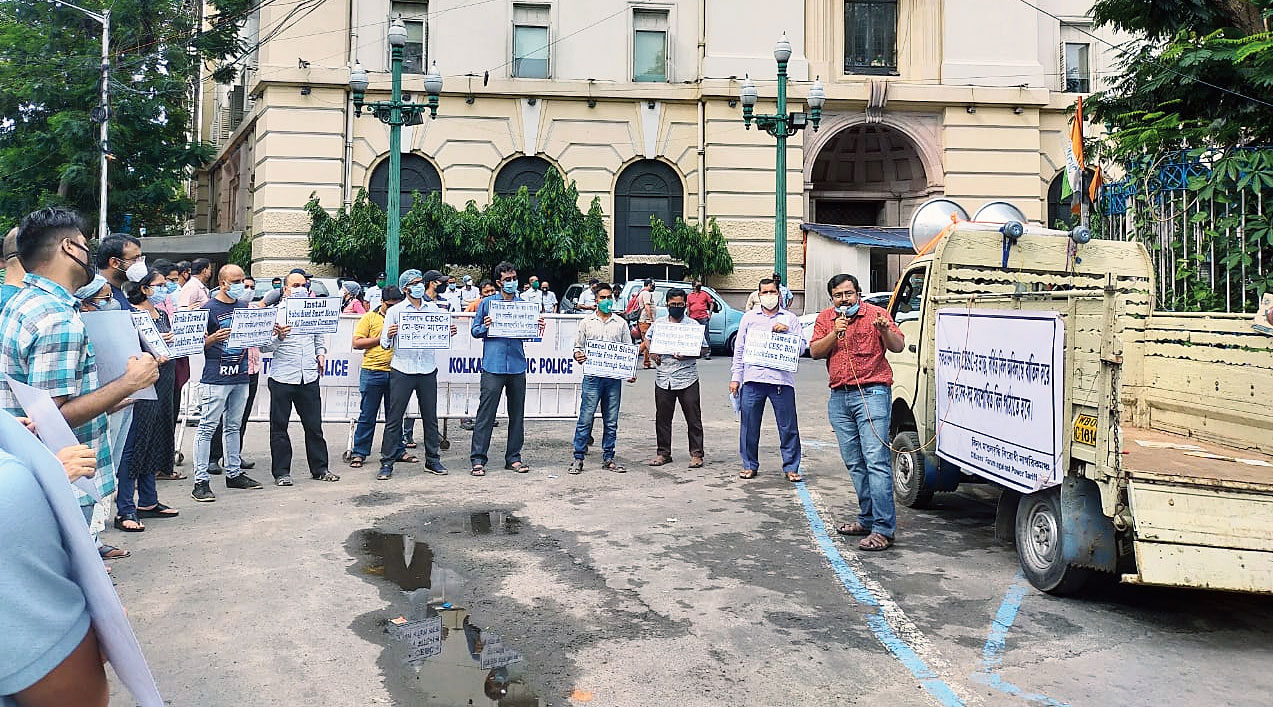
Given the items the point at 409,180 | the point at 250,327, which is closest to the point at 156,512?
the point at 250,327

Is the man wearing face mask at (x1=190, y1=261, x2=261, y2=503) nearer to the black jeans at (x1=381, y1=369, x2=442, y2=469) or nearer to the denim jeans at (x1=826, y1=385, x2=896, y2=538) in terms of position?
the black jeans at (x1=381, y1=369, x2=442, y2=469)

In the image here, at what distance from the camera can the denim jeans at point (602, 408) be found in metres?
10.4

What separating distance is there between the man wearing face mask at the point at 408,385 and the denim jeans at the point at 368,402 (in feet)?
0.83

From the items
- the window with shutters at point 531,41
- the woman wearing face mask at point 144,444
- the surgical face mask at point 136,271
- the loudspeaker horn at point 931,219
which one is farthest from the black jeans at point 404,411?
the window with shutters at point 531,41

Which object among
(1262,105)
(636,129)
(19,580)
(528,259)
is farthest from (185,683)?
(636,129)

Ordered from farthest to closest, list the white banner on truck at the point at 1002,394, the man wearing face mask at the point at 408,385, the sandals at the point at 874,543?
the man wearing face mask at the point at 408,385 < the sandals at the point at 874,543 < the white banner on truck at the point at 1002,394

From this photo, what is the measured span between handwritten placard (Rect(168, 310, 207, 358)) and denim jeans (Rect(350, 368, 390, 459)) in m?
1.91

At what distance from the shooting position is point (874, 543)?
7.12m

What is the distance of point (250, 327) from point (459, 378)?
3.07 meters

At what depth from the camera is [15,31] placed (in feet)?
104

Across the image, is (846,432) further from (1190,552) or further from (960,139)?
(960,139)

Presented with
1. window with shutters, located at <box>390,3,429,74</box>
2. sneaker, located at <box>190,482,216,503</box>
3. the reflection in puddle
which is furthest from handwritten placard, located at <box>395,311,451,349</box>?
window with shutters, located at <box>390,3,429,74</box>

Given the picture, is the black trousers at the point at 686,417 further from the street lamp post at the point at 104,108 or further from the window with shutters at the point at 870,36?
the street lamp post at the point at 104,108

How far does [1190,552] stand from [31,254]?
212 inches
